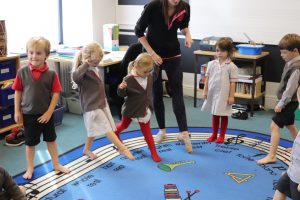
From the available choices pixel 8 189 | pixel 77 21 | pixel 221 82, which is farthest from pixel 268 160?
pixel 77 21

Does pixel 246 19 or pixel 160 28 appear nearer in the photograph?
pixel 160 28

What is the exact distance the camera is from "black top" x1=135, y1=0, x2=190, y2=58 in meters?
3.04

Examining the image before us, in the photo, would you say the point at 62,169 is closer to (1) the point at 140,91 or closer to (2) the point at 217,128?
(1) the point at 140,91

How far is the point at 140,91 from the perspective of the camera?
2.98 m

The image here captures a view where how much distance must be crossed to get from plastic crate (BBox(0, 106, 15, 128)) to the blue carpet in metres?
0.82

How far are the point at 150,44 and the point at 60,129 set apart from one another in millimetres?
1344

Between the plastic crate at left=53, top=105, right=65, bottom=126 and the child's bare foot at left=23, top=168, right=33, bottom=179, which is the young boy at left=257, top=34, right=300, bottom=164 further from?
the plastic crate at left=53, top=105, right=65, bottom=126

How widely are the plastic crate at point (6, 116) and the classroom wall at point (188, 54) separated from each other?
7.17 ft

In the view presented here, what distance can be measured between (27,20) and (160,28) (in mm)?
2069

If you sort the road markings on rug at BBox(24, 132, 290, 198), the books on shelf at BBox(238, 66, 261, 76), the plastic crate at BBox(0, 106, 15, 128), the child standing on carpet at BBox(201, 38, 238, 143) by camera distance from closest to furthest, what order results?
the road markings on rug at BBox(24, 132, 290, 198) → the child standing on carpet at BBox(201, 38, 238, 143) → the plastic crate at BBox(0, 106, 15, 128) → the books on shelf at BBox(238, 66, 261, 76)

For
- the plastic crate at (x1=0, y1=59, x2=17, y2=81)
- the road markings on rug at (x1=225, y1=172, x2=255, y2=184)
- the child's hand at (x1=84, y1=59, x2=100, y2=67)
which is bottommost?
the road markings on rug at (x1=225, y1=172, x2=255, y2=184)

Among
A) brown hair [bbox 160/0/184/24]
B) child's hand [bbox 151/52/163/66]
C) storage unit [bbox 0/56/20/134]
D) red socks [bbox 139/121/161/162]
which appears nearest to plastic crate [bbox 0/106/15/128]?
storage unit [bbox 0/56/20/134]

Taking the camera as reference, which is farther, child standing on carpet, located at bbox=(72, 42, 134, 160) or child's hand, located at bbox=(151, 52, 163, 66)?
child's hand, located at bbox=(151, 52, 163, 66)

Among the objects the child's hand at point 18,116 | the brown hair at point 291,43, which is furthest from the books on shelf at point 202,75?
the child's hand at point 18,116
